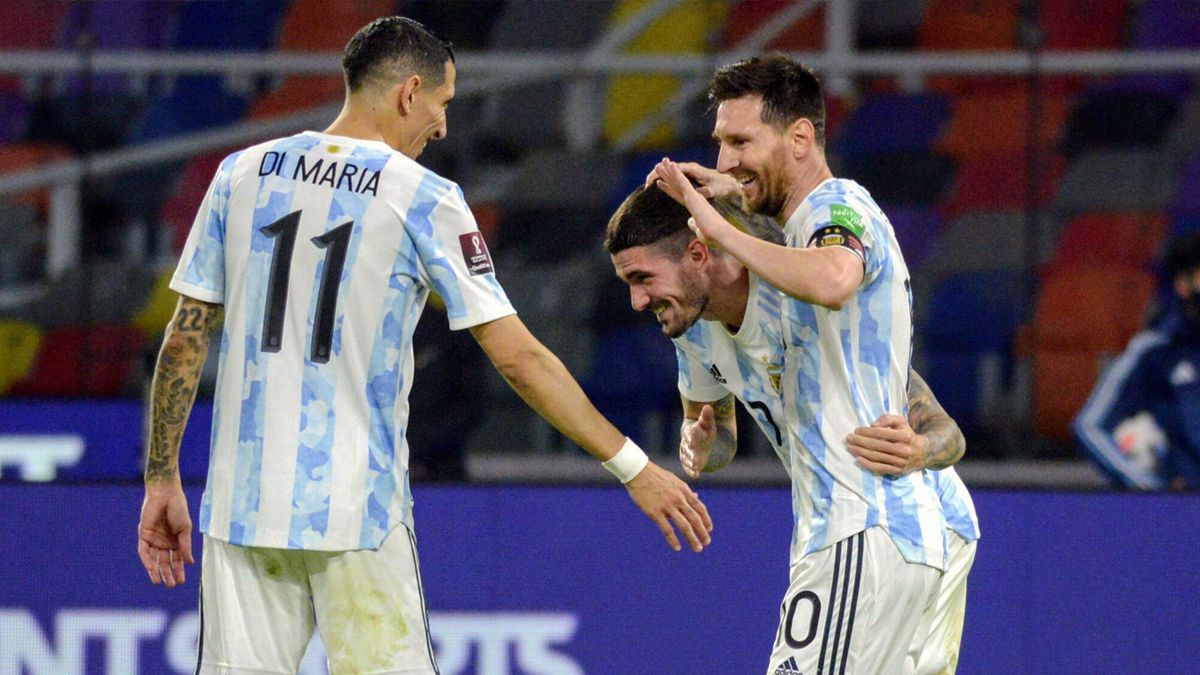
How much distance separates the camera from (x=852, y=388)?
3.06 metres

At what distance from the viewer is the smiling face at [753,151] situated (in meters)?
3.16

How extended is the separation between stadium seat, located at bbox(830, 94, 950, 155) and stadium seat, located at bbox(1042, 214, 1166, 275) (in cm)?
86

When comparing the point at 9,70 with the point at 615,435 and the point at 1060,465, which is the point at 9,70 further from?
the point at 615,435

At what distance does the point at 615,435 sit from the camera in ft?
10.5

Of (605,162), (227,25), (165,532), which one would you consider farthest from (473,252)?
(227,25)

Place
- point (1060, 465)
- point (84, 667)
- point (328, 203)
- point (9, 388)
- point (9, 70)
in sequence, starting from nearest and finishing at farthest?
point (328, 203), point (84, 667), point (1060, 465), point (9, 388), point (9, 70)

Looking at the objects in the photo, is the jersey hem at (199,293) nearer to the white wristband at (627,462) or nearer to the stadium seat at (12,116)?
the white wristband at (627,462)

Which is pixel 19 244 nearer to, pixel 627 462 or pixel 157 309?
pixel 157 309

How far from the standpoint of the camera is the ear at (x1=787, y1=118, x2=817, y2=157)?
317cm

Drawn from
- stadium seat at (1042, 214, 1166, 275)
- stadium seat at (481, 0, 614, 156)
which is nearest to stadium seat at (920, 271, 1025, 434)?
stadium seat at (1042, 214, 1166, 275)

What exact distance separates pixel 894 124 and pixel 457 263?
577cm

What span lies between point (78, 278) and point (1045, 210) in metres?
4.75

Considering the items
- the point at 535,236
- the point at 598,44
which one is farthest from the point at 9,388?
the point at 598,44

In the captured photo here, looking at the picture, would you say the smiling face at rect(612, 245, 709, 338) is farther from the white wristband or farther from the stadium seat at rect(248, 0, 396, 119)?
the stadium seat at rect(248, 0, 396, 119)
